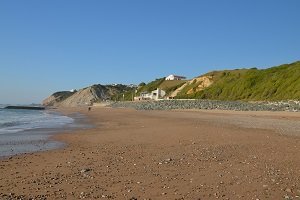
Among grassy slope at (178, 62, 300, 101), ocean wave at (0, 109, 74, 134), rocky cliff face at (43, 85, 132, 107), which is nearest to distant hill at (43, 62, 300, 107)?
grassy slope at (178, 62, 300, 101)

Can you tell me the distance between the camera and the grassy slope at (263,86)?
52409mm

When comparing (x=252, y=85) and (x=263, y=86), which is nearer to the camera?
(x=263, y=86)

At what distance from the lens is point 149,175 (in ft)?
26.6

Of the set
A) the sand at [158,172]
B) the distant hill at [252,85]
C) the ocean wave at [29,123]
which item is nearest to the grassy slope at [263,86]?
the distant hill at [252,85]

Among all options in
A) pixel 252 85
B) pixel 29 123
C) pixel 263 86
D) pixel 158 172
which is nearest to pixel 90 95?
pixel 252 85

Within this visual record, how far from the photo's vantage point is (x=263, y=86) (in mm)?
59750

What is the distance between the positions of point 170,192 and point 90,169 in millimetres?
2710

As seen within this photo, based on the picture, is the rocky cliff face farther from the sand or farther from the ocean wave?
the sand

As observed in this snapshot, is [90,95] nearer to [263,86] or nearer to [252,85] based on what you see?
[252,85]

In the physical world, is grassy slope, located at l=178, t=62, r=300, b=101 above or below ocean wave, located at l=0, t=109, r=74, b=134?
above

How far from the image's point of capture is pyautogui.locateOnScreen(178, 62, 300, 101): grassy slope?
172ft

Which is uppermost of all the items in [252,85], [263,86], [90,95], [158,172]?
[90,95]

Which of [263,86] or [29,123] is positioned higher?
[263,86]

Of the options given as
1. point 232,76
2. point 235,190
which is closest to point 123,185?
point 235,190
